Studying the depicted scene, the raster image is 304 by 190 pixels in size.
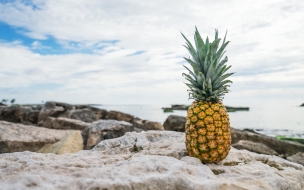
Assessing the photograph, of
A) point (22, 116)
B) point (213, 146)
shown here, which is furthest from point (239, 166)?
point (22, 116)

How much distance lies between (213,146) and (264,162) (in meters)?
1.19

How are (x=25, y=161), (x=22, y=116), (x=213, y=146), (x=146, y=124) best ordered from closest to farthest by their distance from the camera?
(x=25, y=161), (x=213, y=146), (x=146, y=124), (x=22, y=116)

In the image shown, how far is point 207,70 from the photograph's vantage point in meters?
4.40

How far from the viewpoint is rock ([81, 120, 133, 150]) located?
7.52 metres

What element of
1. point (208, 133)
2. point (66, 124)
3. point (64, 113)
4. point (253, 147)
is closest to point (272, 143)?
point (253, 147)

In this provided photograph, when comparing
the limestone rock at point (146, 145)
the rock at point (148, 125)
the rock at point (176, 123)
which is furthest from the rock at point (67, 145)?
the rock at point (176, 123)

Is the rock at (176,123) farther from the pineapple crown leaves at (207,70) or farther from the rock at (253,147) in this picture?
the pineapple crown leaves at (207,70)

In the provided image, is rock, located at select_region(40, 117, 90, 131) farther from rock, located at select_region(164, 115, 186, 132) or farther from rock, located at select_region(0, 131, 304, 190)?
rock, located at select_region(0, 131, 304, 190)

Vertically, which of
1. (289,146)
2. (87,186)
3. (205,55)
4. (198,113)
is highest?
(205,55)

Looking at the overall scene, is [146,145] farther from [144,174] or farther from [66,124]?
[66,124]

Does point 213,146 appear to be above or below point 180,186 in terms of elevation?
above

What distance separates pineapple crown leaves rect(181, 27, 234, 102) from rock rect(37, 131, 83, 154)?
3.86 m

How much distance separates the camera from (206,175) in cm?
321

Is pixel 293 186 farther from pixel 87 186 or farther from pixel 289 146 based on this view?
pixel 289 146
